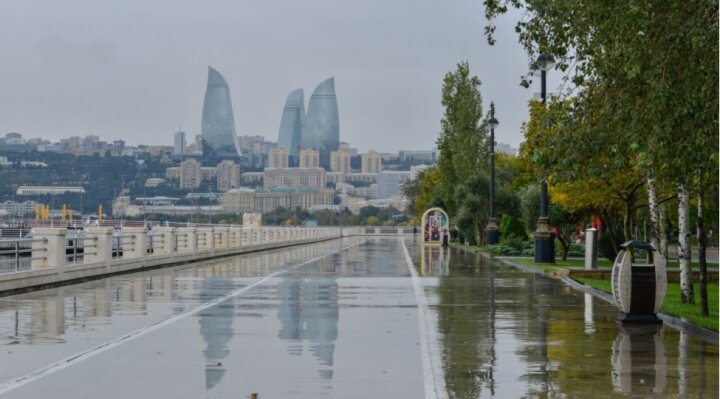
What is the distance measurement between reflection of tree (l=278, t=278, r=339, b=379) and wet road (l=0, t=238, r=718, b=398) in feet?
0.11

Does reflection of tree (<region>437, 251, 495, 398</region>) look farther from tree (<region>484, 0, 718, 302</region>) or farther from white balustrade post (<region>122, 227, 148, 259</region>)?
white balustrade post (<region>122, 227, 148, 259</region>)

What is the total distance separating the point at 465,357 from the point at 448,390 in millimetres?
2686

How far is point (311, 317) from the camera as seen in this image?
2053 centimetres

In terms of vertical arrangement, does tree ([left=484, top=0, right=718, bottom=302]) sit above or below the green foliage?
above

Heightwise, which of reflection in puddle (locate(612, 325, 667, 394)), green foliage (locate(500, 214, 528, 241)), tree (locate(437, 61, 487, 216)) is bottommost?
reflection in puddle (locate(612, 325, 667, 394))

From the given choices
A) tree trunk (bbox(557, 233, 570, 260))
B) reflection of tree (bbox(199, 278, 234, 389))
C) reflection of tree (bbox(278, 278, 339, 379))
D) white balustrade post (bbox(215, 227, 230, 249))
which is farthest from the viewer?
white balustrade post (bbox(215, 227, 230, 249))

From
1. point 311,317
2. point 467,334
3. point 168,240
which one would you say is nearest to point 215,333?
point 311,317

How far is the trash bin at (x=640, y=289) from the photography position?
19.2 meters

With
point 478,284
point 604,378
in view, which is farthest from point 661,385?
point 478,284

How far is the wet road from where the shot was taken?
12.5 metres

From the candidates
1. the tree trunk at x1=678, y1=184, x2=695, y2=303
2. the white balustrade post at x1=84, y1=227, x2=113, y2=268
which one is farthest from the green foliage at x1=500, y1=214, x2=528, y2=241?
the tree trunk at x1=678, y1=184, x2=695, y2=303

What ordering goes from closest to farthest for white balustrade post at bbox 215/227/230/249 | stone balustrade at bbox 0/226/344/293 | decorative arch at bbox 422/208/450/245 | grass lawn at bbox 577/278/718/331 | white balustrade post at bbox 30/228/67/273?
grass lawn at bbox 577/278/718/331 → stone balustrade at bbox 0/226/344/293 → white balustrade post at bbox 30/228/67/273 → white balustrade post at bbox 215/227/230/249 → decorative arch at bbox 422/208/450/245

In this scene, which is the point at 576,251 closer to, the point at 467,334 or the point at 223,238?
the point at 223,238

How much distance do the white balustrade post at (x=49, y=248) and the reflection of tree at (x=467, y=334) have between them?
9.46 m
